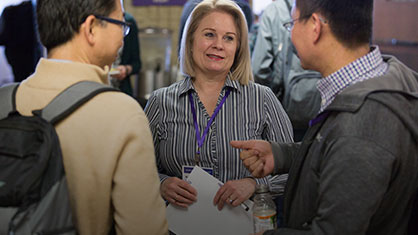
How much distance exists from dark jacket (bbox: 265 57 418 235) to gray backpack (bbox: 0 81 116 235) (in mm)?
659

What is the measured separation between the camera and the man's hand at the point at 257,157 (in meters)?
1.58

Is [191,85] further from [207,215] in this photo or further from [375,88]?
[375,88]

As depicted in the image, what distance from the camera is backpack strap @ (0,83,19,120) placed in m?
1.17

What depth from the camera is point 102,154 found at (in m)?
1.12

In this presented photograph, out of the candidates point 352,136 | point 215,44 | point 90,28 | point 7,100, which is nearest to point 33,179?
point 7,100

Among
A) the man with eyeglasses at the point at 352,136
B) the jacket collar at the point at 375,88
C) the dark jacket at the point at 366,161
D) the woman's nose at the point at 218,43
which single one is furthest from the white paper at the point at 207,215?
the jacket collar at the point at 375,88

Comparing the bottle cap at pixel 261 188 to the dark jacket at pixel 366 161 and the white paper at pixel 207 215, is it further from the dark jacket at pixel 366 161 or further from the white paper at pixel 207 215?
the dark jacket at pixel 366 161

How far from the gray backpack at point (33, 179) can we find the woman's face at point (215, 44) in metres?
1.02

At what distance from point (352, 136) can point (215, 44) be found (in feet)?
3.53

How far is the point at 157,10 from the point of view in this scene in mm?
6605

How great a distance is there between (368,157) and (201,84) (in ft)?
3.66

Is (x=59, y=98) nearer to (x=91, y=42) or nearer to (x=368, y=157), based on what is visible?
(x=91, y=42)

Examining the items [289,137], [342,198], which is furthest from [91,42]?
[289,137]

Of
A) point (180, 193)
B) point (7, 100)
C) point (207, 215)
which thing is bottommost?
point (207, 215)
